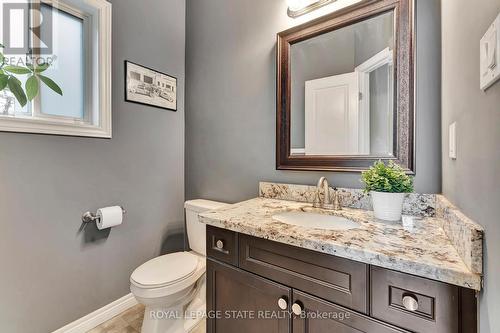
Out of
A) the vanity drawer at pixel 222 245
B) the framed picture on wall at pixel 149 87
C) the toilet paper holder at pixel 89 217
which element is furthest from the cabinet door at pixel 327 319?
the framed picture on wall at pixel 149 87

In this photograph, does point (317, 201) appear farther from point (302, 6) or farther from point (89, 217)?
point (89, 217)

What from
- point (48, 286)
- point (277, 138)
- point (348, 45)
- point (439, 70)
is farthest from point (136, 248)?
point (439, 70)

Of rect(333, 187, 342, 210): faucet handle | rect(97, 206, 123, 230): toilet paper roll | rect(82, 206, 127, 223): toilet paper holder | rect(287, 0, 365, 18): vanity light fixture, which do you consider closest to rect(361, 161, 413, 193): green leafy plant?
rect(333, 187, 342, 210): faucet handle

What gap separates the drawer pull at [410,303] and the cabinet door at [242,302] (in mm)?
364

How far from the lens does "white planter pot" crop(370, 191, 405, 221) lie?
0.97 m

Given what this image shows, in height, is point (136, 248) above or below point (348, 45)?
below

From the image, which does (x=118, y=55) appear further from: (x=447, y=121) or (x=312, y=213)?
(x=447, y=121)

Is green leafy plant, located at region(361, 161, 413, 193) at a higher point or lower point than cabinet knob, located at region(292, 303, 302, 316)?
higher

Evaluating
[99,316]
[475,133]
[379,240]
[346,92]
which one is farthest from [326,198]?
[99,316]

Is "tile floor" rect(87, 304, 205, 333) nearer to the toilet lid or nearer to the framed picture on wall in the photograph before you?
the toilet lid

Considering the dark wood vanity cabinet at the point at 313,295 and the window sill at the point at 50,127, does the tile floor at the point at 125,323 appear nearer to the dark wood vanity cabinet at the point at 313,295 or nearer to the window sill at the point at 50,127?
the dark wood vanity cabinet at the point at 313,295

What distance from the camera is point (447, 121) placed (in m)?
0.94

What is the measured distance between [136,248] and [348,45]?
6.59 feet

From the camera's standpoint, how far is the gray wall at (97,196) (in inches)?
48.4
